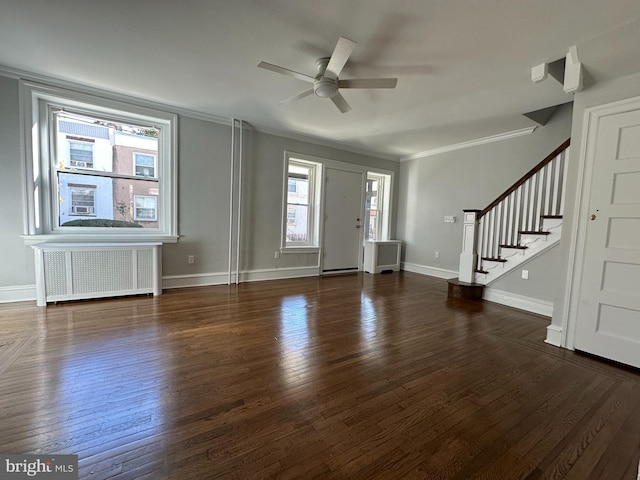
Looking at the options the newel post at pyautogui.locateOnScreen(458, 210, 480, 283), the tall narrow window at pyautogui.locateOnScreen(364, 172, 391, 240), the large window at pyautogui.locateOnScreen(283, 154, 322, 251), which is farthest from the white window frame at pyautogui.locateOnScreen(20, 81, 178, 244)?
the newel post at pyautogui.locateOnScreen(458, 210, 480, 283)

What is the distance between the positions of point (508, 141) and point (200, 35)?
455 centimetres

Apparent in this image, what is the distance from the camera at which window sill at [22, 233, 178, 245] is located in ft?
10.4

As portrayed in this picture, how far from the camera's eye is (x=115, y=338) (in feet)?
7.81

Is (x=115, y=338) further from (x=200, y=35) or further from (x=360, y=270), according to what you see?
(x=360, y=270)

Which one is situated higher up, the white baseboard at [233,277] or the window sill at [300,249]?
the window sill at [300,249]

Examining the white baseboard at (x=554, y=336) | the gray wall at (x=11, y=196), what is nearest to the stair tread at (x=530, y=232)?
the white baseboard at (x=554, y=336)

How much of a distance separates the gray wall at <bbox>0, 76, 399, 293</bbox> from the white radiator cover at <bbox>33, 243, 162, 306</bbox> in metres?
0.38

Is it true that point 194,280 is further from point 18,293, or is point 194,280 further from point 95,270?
point 18,293

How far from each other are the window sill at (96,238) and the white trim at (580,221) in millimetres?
4571

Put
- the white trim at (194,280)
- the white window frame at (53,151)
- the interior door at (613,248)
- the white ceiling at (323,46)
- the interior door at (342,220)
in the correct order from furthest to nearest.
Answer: the interior door at (342,220)
the white trim at (194,280)
the white window frame at (53,151)
the interior door at (613,248)
the white ceiling at (323,46)

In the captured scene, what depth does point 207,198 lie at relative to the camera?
4.20 m

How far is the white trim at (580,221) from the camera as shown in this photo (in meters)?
2.32

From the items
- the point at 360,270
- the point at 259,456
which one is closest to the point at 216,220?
the point at 360,270

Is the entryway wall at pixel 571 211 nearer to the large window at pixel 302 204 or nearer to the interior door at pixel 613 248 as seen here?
the interior door at pixel 613 248
